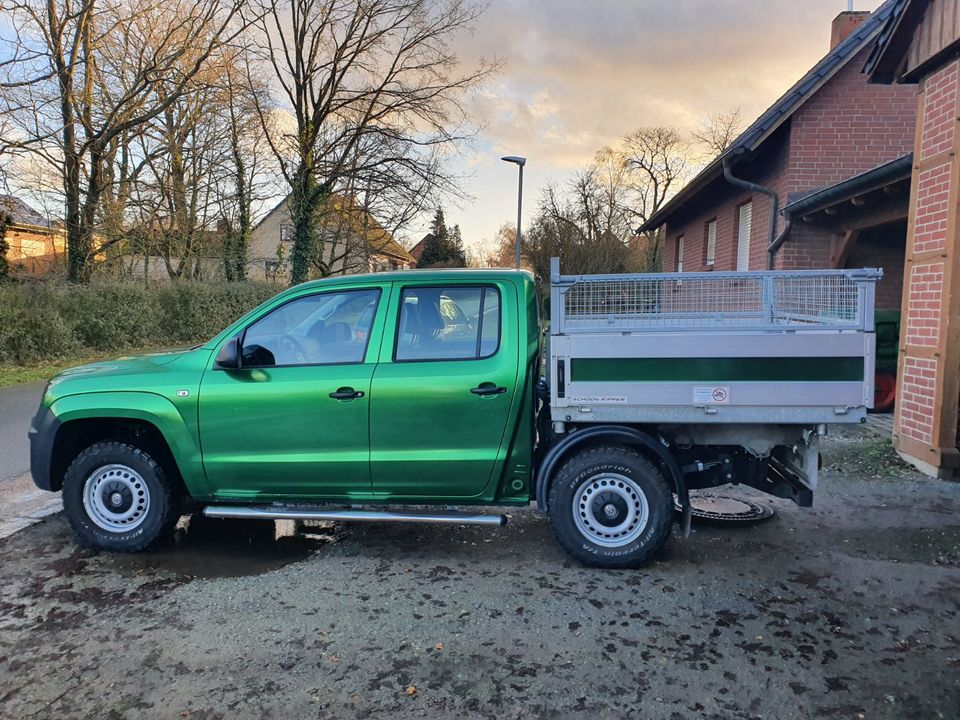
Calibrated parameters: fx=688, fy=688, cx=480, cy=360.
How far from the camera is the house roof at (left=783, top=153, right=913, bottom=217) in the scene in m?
7.71

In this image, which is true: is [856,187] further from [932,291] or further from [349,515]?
[349,515]

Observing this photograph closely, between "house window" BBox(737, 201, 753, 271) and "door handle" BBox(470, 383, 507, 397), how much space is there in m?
10.3

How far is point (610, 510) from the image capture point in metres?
4.39

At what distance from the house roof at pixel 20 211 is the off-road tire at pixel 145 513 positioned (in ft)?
43.9

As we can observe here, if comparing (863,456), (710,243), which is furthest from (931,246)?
(710,243)

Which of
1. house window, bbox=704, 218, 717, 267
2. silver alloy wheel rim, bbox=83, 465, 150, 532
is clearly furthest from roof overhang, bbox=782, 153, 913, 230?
silver alloy wheel rim, bbox=83, 465, 150, 532

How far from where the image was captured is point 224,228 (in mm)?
26641

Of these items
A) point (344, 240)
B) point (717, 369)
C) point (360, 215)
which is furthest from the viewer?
point (344, 240)

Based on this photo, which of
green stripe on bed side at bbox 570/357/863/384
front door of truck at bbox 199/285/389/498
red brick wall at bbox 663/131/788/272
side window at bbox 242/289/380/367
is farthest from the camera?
red brick wall at bbox 663/131/788/272

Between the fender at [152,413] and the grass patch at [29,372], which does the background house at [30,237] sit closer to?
the grass patch at [29,372]

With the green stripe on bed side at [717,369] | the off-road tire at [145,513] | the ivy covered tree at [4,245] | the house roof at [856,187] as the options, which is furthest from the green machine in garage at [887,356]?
the ivy covered tree at [4,245]

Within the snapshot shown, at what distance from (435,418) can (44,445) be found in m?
2.66

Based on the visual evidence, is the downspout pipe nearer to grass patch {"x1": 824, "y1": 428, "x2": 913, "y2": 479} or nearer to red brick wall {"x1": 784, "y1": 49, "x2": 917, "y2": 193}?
red brick wall {"x1": 784, "y1": 49, "x2": 917, "y2": 193}

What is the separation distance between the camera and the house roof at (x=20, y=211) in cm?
1512
